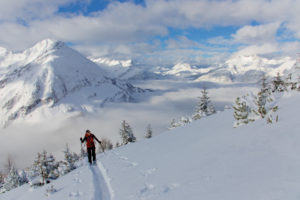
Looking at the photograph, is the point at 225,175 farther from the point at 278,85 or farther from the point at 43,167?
the point at 43,167

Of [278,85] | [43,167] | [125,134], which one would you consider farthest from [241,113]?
[125,134]

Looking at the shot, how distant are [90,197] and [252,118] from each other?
8532 mm

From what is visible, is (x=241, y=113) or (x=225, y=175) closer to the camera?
(x=225, y=175)

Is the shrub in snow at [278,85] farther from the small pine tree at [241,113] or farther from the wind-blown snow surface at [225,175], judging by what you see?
the wind-blown snow surface at [225,175]

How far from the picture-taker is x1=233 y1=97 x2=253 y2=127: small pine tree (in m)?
10.5

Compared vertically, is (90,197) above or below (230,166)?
below

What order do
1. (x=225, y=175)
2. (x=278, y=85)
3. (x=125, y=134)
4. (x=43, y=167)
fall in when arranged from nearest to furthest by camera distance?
(x=225, y=175), (x=278, y=85), (x=43, y=167), (x=125, y=134)

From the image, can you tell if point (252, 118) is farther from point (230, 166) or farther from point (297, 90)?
point (230, 166)

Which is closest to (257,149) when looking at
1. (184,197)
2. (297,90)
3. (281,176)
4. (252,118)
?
(281,176)

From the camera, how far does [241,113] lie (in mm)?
10734

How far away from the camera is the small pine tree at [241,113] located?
34.6ft

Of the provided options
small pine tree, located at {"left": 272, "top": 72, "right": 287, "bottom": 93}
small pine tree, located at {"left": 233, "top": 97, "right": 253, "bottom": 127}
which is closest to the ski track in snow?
small pine tree, located at {"left": 233, "top": 97, "right": 253, "bottom": 127}

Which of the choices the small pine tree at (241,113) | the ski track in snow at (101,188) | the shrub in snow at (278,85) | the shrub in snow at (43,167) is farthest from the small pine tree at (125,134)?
the small pine tree at (241,113)

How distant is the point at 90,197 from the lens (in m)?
6.86
